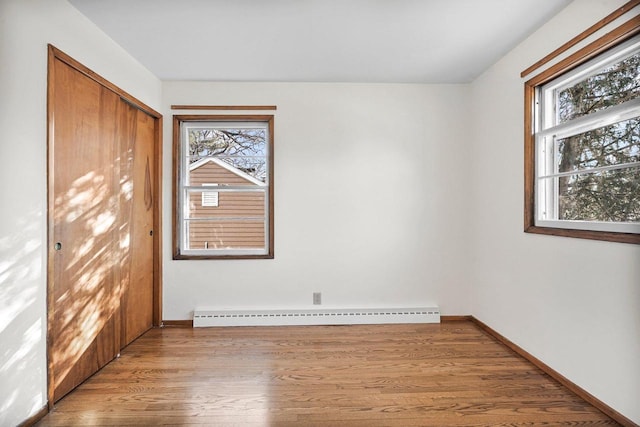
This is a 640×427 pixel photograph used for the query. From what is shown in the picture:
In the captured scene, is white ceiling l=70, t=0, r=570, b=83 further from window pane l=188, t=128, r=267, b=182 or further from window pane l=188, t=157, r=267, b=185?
window pane l=188, t=157, r=267, b=185

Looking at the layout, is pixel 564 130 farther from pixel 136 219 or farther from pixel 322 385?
pixel 136 219

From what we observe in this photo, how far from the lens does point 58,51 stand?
2.00 m

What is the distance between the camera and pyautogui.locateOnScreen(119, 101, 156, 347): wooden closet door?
9.28 ft

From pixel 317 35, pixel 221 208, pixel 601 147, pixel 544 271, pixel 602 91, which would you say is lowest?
pixel 544 271

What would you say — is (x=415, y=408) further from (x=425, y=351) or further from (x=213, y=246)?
(x=213, y=246)

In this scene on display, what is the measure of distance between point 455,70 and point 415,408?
2.86 metres

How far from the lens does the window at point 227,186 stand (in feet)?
11.4

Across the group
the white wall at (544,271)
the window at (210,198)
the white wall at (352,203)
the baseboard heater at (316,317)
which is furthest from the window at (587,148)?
the window at (210,198)

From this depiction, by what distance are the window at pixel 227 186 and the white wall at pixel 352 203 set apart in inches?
6.8

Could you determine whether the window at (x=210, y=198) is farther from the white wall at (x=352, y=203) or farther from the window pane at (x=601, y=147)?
the window pane at (x=601, y=147)

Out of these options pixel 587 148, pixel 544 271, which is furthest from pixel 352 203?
pixel 587 148

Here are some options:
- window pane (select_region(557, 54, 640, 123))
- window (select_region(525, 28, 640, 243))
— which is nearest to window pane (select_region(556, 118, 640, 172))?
window (select_region(525, 28, 640, 243))

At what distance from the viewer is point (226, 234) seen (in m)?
3.51

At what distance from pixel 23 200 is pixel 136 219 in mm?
1246
